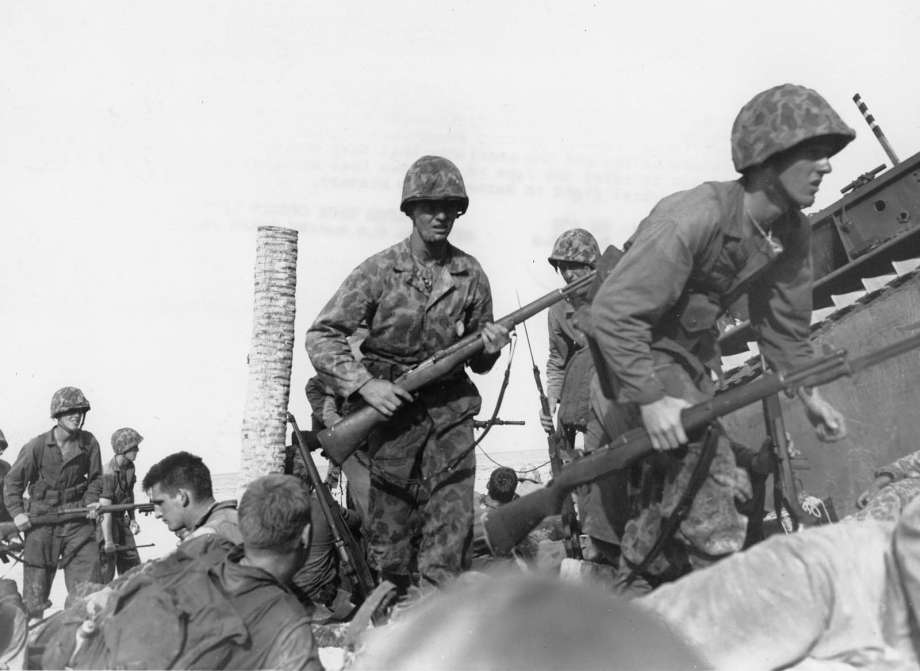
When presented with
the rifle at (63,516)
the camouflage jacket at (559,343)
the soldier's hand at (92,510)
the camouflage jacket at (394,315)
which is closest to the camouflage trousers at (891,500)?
the camouflage jacket at (394,315)

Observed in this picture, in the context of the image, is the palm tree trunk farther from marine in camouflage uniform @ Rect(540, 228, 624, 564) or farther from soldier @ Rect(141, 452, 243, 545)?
soldier @ Rect(141, 452, 243, 545)

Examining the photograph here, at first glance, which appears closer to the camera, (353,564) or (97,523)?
(353,564)

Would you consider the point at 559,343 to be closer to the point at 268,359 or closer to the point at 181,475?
the point at 268,359

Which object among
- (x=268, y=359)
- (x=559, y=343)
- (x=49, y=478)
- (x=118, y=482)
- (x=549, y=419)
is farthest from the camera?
(x=118, y=482)

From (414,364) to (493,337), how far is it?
0.49 metres

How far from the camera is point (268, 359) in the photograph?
9.53 m

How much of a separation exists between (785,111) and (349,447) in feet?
9.38

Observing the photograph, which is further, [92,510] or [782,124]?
[92,510]

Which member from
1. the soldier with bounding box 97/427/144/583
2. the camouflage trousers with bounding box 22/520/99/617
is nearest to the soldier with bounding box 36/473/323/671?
the camouflage trousers with bounding box 22/520/99/617

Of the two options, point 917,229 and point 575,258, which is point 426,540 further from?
point 917,229

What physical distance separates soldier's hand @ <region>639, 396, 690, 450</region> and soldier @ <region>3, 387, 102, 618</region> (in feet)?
27.5

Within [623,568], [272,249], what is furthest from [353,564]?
[272,249]

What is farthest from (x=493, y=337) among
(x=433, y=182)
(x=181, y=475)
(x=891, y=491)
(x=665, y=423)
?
(x=891, y=491)

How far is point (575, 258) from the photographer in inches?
300
